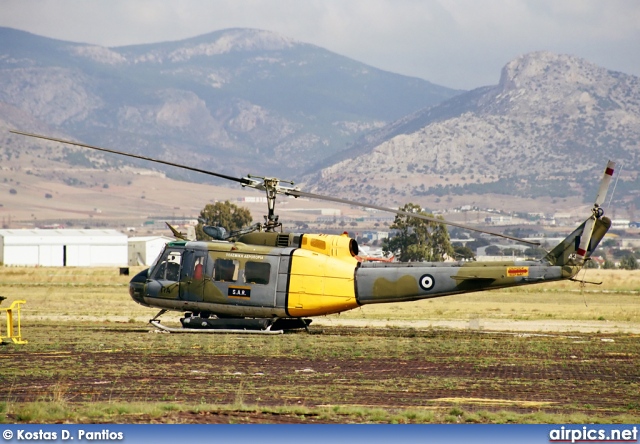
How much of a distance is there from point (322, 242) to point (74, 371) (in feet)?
29.4

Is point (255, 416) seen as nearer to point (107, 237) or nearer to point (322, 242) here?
point (322, 242)

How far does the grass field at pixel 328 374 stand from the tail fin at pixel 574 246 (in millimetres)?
2027

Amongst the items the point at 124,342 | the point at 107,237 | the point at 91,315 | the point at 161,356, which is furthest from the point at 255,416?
the point at 107,237

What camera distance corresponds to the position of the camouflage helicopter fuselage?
2656 centimetres

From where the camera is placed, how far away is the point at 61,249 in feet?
399

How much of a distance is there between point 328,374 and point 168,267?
862 cm

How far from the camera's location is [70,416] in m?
15.6

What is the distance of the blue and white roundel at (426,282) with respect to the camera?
2677 cm

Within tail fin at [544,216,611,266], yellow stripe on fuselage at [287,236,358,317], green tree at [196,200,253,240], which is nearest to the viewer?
tail fin at [544,216,611,266]

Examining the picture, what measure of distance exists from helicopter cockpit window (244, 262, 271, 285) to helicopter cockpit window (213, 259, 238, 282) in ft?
1.03

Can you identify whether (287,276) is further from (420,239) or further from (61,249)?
(61,249)

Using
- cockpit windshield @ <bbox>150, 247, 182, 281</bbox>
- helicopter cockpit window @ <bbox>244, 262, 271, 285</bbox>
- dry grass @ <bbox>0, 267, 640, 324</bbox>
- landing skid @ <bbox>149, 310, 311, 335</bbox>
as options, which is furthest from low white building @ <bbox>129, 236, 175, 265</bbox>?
helicopter cockpit window @ <bbox>244, 262, 271, 285</bbox>

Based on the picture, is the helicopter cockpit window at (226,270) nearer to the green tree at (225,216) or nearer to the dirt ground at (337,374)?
the dirt ground at (337,374)

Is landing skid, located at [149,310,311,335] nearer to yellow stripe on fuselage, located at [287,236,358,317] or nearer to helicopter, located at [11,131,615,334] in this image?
helicopter, located at [11,131,615,334]
